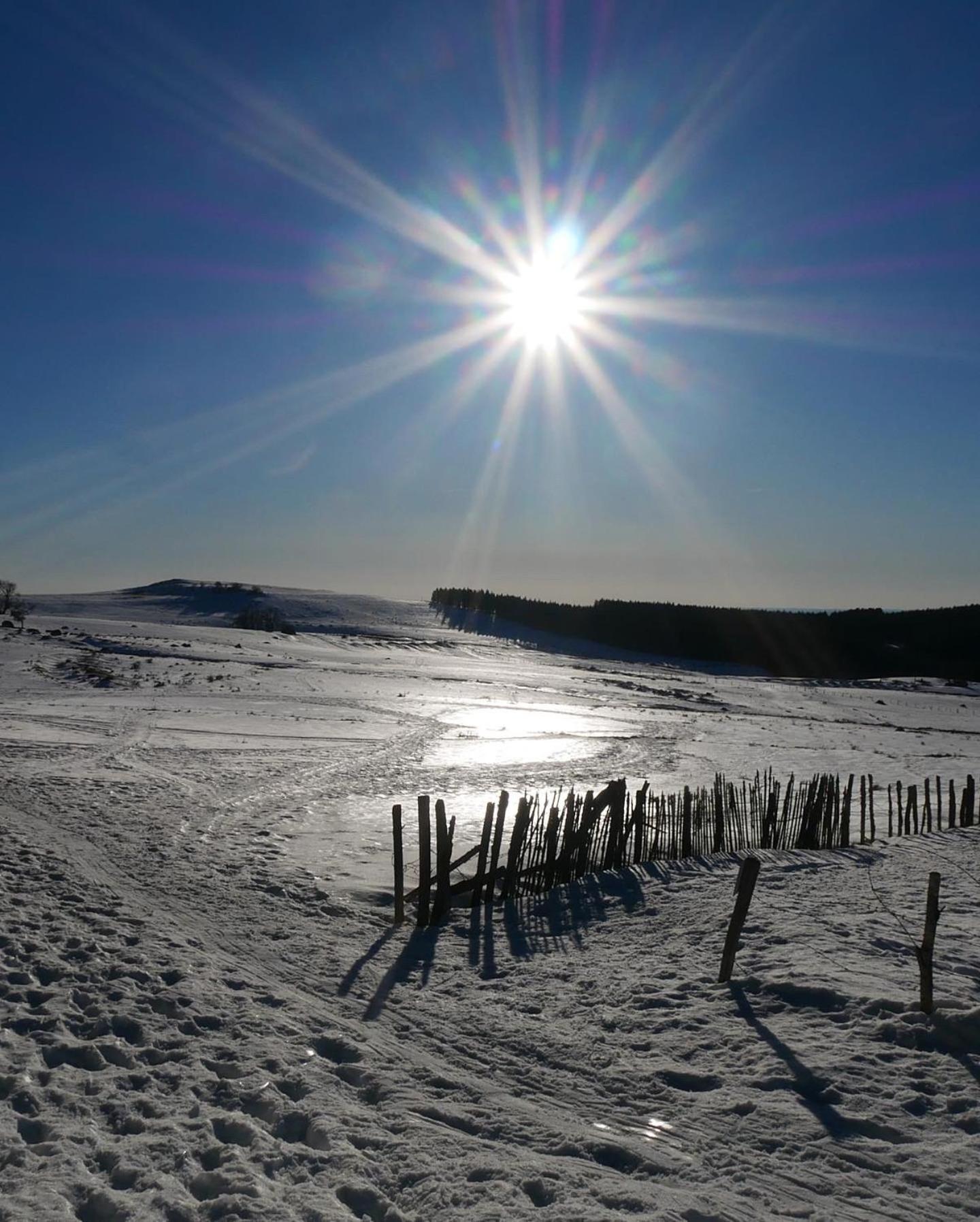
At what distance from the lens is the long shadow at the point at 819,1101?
515 cm

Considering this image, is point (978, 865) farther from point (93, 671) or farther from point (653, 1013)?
point (93, 671)

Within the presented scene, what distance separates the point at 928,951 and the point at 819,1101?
5.40 ft

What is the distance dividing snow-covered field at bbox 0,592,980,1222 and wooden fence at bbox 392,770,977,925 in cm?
45

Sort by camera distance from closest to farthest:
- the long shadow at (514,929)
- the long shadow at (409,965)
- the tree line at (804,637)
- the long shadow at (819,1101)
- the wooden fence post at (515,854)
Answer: the long shadow at (819,1101) → the long shadow at (409,965) → the long shadow at (514,929) → the wooden fence post at (515,854) → the tree line at (804,637)

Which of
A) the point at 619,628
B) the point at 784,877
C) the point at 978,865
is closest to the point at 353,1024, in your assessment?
the point at 784,877

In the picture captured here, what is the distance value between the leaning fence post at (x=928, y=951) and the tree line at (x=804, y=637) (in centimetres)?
5831

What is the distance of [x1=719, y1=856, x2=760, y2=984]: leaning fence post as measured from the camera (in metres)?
7.29

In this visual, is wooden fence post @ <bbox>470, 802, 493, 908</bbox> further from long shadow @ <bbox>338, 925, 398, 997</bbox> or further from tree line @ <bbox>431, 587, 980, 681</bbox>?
tree line @ <bbox>431, 587, 980, 681</bbox>

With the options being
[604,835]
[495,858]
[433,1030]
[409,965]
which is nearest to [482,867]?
[495,858]

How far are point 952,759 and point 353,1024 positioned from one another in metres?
23.0

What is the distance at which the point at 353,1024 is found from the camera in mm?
6504

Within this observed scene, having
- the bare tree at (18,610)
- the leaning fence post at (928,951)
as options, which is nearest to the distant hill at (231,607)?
the bare tree at (18,610)

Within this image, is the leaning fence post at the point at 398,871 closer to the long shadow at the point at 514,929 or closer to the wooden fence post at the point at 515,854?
the long shadow at the point at 514,929

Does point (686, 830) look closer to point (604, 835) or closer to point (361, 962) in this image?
point (604, 835)
